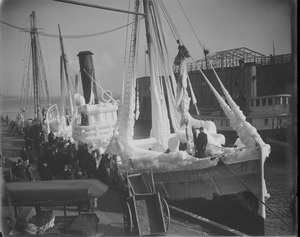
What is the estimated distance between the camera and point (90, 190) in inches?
130

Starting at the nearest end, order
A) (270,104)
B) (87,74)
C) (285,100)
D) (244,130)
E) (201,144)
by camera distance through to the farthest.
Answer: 1. (285,100)
2. (244,130)
3. (201,144)
4. (270,104)
5. (87,74)

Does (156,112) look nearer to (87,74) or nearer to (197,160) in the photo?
(197,160)

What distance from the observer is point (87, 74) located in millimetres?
4746

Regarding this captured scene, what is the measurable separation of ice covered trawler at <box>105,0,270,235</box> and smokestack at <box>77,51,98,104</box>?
0.51m

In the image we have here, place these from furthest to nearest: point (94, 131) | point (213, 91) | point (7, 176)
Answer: point (94, 131) → point (213, 91) → point (7, 176)

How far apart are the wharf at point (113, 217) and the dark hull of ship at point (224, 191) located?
12 cm

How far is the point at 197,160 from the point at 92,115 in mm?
1586

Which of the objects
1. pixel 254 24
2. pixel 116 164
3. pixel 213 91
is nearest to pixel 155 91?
pixel 213 91

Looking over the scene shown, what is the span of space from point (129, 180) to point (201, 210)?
33.3 inches

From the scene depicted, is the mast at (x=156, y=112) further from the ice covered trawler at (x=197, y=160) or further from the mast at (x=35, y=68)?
the mast at (x=35, y=68)

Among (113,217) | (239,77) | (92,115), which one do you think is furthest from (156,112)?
(113,217)

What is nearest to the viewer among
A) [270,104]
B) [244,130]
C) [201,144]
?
[244,130]

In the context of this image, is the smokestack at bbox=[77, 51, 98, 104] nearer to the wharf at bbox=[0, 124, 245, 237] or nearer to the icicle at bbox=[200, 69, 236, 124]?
the wharf at bbox=[0, 124, 245, 237]

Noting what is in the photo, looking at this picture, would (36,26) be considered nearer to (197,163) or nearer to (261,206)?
(197,163)
